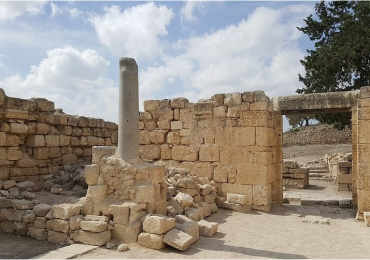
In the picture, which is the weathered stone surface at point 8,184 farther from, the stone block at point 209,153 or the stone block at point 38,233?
the stone block at point 209,153

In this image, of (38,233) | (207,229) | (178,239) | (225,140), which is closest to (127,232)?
(178,239)

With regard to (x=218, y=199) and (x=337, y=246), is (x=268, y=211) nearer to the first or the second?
(x=218, y=199)

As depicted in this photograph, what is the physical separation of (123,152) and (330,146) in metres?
27.0

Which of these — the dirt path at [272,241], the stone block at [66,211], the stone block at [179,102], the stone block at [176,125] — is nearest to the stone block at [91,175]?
the stone block at [66,211]

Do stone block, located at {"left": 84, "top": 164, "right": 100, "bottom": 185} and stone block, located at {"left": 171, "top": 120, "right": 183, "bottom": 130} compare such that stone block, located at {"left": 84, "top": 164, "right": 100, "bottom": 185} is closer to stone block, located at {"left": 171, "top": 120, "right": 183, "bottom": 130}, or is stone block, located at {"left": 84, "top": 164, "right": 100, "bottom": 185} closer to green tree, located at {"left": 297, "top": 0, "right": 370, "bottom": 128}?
stone block, located at {"left": 171, "top": 120, "right": 183, "bottom": 130}

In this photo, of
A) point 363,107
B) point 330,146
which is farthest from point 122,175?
point 330,146

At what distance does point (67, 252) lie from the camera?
210 inches

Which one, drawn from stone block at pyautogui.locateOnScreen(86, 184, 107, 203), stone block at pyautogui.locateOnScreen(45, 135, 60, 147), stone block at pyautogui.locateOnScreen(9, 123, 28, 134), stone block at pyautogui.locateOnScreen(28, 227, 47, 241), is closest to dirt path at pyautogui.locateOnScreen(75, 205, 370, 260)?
stone block at pyautogui.locateOnScreen(86, 184, 107, 203)

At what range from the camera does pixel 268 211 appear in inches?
334

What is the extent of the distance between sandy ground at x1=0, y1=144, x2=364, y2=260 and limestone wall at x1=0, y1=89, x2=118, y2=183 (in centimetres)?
117

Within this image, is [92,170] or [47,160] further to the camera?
[47,160]

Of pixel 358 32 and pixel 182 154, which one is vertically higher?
pixel 358 32

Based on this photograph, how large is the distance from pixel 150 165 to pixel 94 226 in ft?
5.11

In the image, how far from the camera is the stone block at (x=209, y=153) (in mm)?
9164
